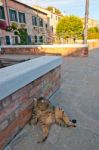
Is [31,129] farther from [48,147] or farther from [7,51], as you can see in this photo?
[7,51]

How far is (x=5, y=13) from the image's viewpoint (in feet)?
70.5

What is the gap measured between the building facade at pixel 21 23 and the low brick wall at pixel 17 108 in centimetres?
1321

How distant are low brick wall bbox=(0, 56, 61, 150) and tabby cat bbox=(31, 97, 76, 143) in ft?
0.40

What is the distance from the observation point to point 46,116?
2879 mm

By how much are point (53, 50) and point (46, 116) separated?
9.20 m

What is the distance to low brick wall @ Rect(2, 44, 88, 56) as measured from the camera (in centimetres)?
1125

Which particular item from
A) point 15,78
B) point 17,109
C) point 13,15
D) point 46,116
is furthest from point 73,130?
point 13,15

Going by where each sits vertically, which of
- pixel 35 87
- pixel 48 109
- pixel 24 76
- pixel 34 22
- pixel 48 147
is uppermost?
pixel 34 22

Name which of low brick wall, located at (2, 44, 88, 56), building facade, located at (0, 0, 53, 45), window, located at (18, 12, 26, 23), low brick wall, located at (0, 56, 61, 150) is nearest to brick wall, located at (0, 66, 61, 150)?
low brick wall, located at (0, 56, 61, 150)

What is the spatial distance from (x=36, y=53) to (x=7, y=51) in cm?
252

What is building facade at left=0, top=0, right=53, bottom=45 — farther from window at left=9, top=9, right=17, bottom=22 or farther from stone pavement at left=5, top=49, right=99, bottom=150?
stone pavement at left=5, top=49, right=99, bottom=150

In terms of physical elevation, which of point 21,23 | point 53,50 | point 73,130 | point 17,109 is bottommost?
point 73,130

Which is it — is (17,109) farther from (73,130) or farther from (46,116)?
(73,130)

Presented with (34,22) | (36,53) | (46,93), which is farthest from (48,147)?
(34,22)
